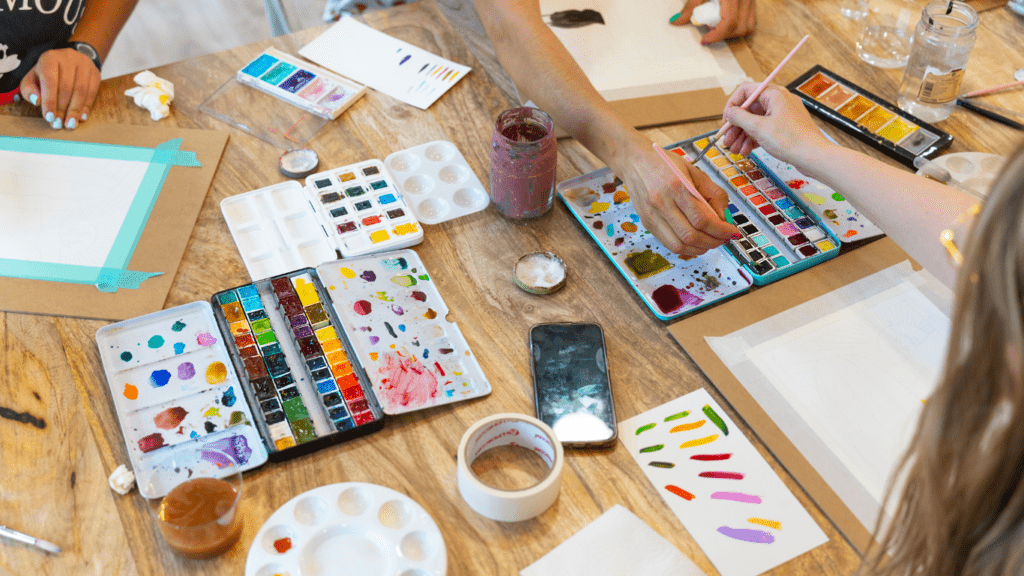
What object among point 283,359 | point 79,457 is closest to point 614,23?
point 283,359

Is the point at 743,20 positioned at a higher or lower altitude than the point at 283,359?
higher

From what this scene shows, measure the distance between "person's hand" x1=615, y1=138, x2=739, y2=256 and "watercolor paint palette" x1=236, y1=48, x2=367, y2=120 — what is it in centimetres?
52

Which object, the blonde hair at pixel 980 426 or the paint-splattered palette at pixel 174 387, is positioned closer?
the blonde hair at pixel 980 426

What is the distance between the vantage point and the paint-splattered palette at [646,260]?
1.02 meters

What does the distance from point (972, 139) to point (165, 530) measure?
133 centimetres

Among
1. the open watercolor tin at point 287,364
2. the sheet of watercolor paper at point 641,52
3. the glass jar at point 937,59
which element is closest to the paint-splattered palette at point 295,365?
the open watercolor tin at point 287,364

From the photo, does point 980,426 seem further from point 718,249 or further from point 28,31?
point 28,31

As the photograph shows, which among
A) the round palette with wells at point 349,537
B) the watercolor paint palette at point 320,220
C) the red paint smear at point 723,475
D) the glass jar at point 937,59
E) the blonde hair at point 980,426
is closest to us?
the blonde hair at point 980,426

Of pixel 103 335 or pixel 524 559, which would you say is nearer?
pixel 524 559

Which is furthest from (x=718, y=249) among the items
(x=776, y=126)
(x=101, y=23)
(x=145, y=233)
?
(x=101, y=23)

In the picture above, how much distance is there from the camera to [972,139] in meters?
1.27

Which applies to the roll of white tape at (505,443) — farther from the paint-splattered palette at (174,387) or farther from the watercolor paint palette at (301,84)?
the watercolor paint palette at (301,84)

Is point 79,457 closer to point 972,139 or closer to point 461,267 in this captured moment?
point 461,267

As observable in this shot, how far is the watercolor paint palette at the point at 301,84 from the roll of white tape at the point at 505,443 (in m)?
0.69
